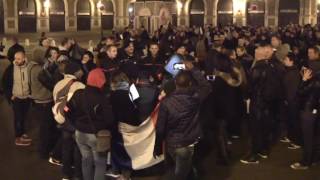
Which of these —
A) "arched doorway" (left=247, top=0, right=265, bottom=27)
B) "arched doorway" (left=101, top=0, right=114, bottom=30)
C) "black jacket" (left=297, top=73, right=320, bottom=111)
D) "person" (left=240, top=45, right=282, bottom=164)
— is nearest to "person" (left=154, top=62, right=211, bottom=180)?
"person" (left=240, top=45, right=282, bottom=164)

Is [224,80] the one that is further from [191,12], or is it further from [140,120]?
[191,12]

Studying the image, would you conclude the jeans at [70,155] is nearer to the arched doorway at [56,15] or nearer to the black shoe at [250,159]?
the black shoe at [250,159]

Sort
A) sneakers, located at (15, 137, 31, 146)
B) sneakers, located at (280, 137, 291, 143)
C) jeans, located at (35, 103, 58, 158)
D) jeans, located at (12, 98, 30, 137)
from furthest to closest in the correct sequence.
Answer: sneakers, located at (280, 137, 291, 143)
sneakers, located at (15, 137, 31, 146)
jeans, located at (12, 98, 30, 137)
jeans, located at (35, 103, 58, 158)

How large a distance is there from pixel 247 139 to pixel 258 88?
2166 mm

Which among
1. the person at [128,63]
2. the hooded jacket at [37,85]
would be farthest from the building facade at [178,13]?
the hooded jacket at [37,85]

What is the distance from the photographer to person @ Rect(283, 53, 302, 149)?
889 cm

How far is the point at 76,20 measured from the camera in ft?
161

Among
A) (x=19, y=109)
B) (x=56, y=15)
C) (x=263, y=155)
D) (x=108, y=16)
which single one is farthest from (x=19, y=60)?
(x=108, y=16)

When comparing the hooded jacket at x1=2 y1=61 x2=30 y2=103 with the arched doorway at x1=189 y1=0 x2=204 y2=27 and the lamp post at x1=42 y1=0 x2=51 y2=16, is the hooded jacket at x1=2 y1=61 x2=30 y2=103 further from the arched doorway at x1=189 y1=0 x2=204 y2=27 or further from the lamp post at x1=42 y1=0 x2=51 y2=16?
the arched doorway at x1=189 y1=0 x2=204 y2=27

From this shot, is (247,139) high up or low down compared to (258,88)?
down

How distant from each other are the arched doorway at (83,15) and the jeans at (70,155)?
140 feet

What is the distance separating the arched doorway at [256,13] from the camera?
151ft

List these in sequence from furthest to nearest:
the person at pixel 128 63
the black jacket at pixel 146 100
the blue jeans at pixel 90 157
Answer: the person at pixel 128 63, the black jacket at pixel 146 100, the blue jeans at pixel 90 157

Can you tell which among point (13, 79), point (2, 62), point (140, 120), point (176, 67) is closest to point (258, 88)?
point (176, 67)
